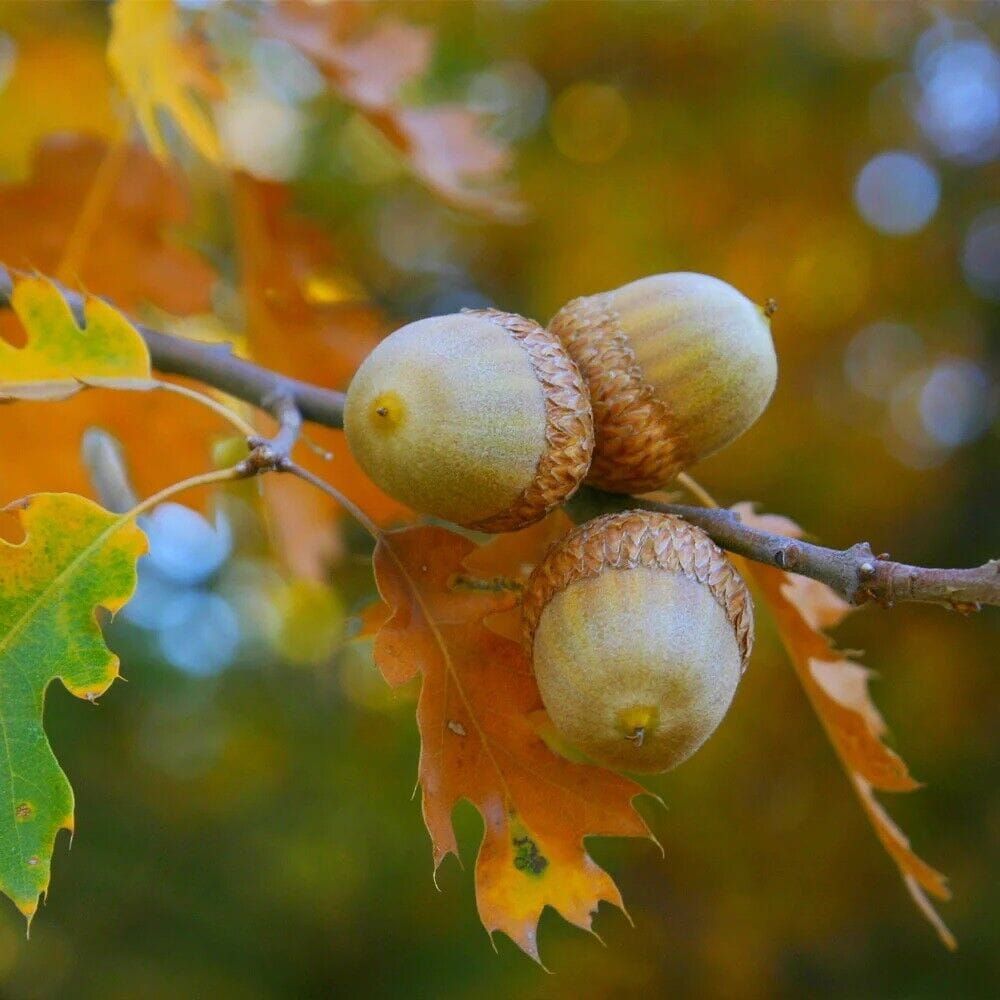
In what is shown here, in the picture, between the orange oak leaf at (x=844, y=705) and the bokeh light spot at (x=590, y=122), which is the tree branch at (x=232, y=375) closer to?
the orange oak leaf at (x=844, y=705)

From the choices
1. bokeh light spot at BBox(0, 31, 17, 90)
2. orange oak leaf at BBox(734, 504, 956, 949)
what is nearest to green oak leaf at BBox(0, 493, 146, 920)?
orange oak leaf at BBox(734, 504, 956, 949)

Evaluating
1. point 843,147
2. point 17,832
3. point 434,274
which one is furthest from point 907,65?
point 17,832

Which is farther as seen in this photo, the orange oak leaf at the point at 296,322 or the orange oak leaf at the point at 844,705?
the orange oak leaf at the point at 296,322

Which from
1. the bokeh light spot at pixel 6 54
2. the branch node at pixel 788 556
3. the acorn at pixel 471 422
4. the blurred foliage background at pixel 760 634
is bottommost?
the blurred foliage background at pixel 760 634

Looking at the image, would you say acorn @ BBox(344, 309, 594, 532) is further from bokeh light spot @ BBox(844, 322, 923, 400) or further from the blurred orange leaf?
bokeh light spot @ BBox(844, 322, 923, 400)

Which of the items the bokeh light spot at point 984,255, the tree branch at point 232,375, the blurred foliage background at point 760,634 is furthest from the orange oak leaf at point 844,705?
the bokeh light spot at point 984,255

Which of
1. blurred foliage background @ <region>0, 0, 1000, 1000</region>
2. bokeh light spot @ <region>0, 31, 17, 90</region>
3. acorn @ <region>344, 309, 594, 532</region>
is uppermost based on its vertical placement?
acorn @ <region>344, 309, 594, 532</region>

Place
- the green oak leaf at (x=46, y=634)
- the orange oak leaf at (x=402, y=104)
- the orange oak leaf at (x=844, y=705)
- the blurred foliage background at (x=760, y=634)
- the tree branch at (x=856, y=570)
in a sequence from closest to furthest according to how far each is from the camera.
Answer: the tree branch at (x=856, y=570) < the green oak leaf at (x=46, y=634) < the orange oak leaf at (x=844, y=705) < the orange oak leaf at (x=402, y=104) < the blurred foliage background at (x=760, y=634)

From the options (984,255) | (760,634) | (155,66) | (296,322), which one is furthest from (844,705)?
(984,255)
